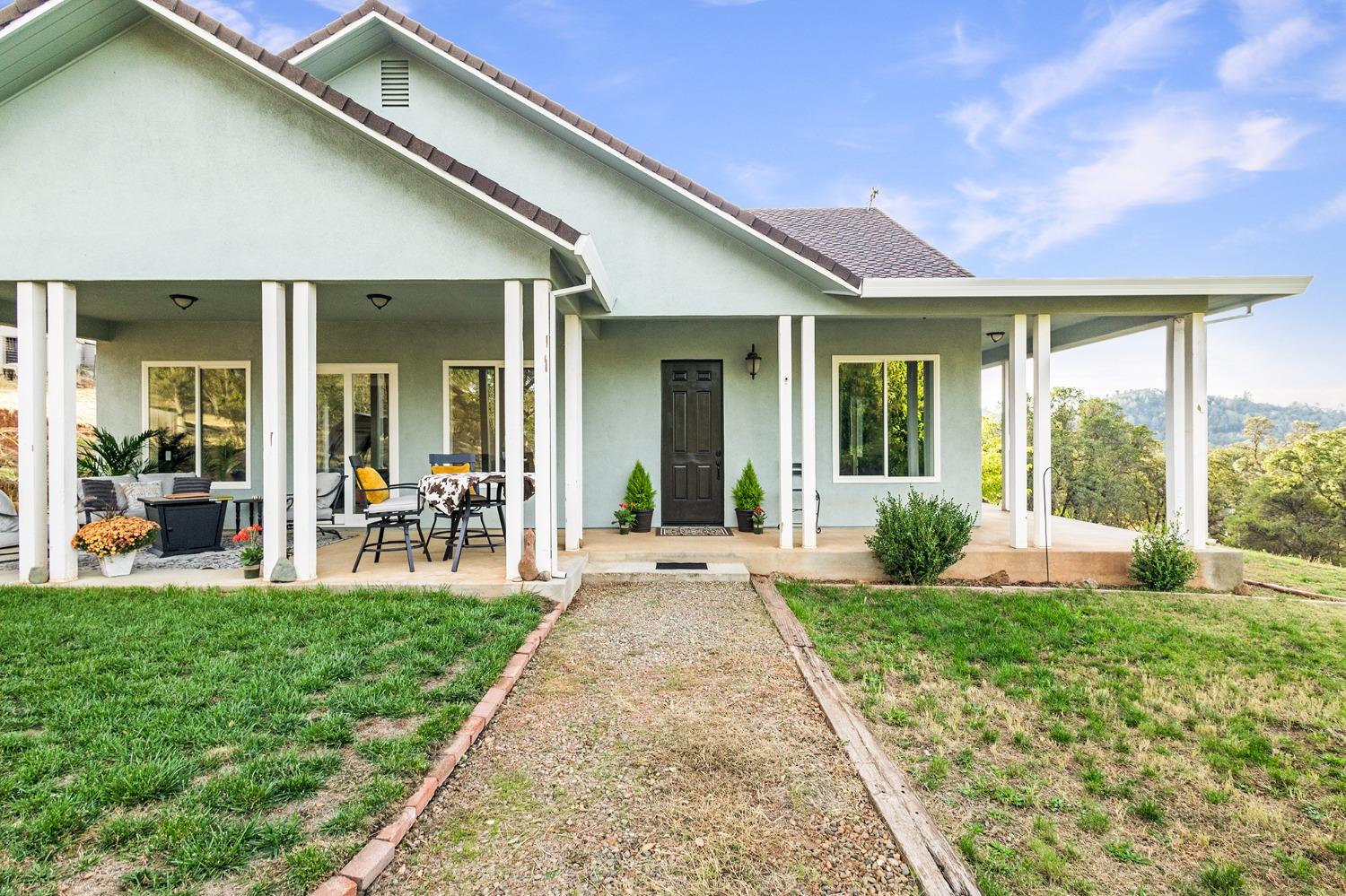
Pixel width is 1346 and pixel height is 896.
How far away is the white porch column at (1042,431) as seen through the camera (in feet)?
23.0

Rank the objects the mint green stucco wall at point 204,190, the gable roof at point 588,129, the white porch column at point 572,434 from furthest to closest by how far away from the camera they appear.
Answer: the white porch column at point 572,434, the gable roof at point 588,129, the mint green stucco wall at point 204,190

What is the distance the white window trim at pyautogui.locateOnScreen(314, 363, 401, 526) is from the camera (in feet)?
29.4

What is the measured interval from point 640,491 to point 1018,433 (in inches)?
180

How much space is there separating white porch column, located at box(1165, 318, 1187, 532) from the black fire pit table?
→ 10.5 meters

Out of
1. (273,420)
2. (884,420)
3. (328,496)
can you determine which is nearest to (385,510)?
(273,420)

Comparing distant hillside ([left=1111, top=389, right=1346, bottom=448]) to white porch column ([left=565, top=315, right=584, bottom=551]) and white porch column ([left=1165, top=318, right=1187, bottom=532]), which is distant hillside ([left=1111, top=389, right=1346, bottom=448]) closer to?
white porch column ([left=1165, top=318, right=1187, bottom=532])

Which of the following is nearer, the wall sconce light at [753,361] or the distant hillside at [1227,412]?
the wall sconce light at [753,361]

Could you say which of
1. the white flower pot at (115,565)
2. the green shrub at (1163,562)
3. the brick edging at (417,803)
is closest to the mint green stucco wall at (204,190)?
the white flower pot at (115,565)

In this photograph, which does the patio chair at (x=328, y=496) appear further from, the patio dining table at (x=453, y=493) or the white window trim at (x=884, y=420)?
the white window trim at (x=884, y=420)

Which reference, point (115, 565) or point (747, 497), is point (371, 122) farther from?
point (747, 497)

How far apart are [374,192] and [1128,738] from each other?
6233 millimetres

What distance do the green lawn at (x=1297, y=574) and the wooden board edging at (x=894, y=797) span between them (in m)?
6.72

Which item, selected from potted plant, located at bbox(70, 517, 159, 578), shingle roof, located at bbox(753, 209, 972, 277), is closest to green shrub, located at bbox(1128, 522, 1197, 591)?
shingle roof, located at bbox(753, 209, 972, 277)

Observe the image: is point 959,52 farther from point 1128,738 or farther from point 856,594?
point 1128,738
